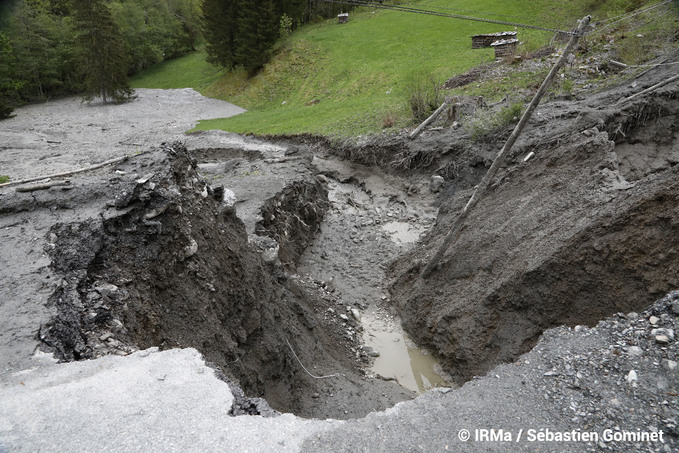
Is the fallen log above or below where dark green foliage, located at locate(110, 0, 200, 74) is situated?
below

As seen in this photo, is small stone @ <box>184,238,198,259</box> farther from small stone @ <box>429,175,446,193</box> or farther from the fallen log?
small stone @ <box>429,175,446,193</box>

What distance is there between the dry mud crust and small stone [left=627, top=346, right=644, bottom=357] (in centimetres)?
439

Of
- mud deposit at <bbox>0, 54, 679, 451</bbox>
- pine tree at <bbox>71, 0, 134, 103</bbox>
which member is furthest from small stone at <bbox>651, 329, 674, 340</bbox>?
pine tree at <bbox>71, 0, 134, 103</bbox>

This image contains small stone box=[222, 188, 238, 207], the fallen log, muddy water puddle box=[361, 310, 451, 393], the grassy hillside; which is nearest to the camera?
the fallen log

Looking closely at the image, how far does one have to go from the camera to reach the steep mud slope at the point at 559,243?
21.5 feet

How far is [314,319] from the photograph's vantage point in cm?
931

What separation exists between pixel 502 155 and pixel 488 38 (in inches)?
878

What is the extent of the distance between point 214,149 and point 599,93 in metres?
18.2

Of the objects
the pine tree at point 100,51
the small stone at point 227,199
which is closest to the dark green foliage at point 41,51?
the pine tree at point 100,51

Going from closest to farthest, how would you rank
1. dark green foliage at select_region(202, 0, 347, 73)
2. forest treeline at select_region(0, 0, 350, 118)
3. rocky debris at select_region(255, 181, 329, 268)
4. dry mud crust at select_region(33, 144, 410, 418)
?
dry mud crust at select_region(33, 144, 410, 418) → rocky debris at select_region(255, 181, 329, 268) → forest treeline at select_region(0, 0, 350, 118) → dark green foliage at select_region(202, 0, 347, 73)

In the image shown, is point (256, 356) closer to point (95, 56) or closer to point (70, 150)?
point (70, 150)

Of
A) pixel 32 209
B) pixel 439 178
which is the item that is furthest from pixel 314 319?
pixel 439 178

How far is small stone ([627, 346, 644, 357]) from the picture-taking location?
15.7 feet

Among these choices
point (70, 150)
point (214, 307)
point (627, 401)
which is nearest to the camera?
point (627, 401)
